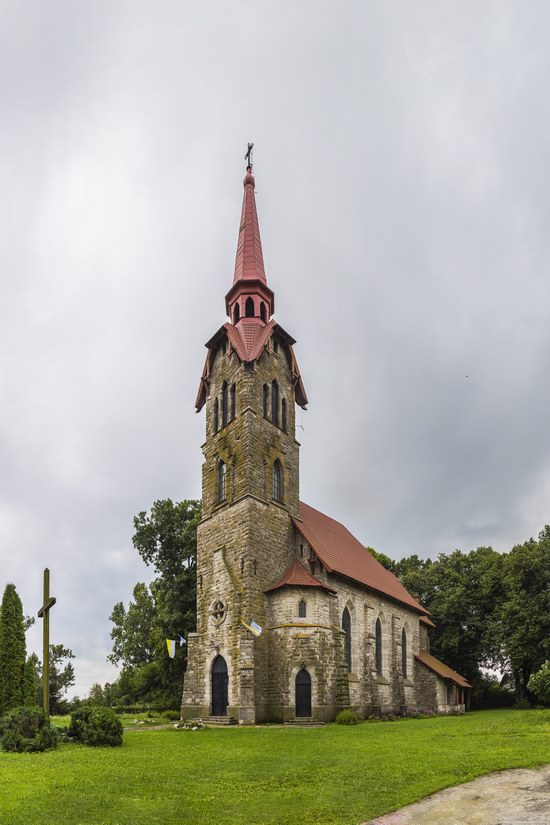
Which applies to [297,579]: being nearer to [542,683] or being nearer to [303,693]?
[303,693]

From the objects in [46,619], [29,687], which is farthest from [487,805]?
[29,687]

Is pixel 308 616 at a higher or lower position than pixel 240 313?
lower

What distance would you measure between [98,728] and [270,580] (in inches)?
505

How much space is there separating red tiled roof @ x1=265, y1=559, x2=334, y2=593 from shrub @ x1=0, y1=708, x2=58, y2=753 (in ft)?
42.1

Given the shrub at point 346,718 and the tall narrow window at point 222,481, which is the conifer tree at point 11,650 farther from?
the shrub at point 346,718

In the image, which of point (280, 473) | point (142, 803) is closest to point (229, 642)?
point (280, 473)

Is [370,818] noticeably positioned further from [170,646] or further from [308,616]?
[170,646]

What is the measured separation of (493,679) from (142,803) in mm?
45955

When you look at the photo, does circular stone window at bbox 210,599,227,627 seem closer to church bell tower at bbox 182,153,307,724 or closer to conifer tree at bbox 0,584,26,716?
church bell tower at bbox 182,153,307,724

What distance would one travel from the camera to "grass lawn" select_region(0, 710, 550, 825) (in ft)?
32.9

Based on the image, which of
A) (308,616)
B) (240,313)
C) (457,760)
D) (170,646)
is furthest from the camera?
(240,313)

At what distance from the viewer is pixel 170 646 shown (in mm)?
31969

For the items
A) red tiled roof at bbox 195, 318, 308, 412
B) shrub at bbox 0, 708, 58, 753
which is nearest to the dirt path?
shrub at bbox 0, 708, 58, 753

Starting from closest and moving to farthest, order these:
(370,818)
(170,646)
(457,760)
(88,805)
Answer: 1. (370,818)
2. (88,805)
3. (457,760)
4. (170,646)
